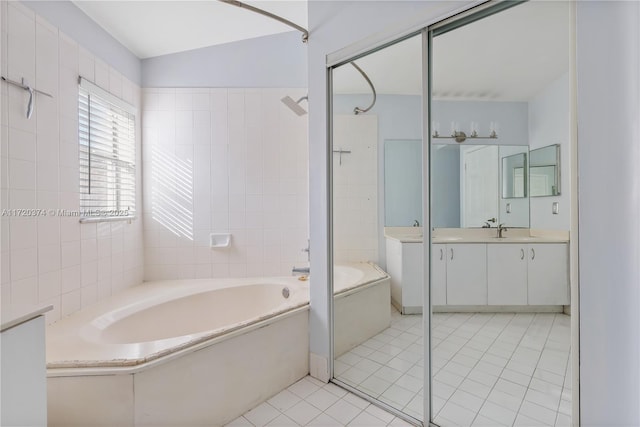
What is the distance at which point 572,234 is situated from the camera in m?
1.04

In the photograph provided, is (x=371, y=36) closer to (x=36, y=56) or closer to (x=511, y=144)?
(x=511, y=144)

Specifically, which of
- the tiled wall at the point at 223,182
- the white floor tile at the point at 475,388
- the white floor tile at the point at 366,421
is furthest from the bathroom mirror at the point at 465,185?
the tiled wall at the point at 223,182

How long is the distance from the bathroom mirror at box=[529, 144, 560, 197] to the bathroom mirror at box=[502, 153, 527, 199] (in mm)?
45

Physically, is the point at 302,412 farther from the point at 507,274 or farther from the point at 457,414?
the point at 507,274

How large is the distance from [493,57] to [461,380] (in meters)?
1.62

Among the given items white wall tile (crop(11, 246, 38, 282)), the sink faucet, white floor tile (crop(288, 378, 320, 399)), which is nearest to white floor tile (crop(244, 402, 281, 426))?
white floor tile (crop(288, 378, 320, 399))

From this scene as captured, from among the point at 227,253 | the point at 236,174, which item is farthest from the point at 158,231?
the point at 236,174

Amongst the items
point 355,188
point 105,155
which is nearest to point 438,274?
point 355,188

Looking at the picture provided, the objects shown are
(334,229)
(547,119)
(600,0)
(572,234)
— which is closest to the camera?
(600,0)

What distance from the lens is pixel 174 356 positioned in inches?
52.5

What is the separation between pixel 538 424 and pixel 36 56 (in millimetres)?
3091

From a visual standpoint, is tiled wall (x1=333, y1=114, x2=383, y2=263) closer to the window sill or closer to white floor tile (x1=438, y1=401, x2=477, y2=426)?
white floor tile (x1=438, y1=401, x2=477, y2=426)

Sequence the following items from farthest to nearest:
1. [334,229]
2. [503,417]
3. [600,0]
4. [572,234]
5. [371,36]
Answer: [334,229]
[371,36]
[503,417]
[572,234]
[600,0]

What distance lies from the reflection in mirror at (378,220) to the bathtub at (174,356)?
11 cm
